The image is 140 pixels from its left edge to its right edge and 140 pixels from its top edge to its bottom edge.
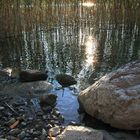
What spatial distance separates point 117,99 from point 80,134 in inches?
33.5

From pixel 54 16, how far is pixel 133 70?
9.09 m

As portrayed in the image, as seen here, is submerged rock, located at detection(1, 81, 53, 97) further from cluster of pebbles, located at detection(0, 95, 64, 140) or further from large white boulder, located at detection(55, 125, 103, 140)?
large white boulder, located at detection(55, 125, 103, 140)

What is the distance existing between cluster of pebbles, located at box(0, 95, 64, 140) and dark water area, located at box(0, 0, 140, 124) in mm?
605

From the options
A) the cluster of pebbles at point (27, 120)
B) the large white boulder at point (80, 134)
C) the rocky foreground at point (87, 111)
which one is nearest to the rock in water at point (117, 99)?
the rocky foreground at point (87, 111)

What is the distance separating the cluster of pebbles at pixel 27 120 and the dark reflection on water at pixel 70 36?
5.90 ft

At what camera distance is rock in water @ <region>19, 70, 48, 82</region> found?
778 centimetres

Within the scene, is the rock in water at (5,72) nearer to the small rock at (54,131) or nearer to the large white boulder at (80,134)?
the small rock at (54,131)

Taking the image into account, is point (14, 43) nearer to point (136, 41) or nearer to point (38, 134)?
point (136, 41)

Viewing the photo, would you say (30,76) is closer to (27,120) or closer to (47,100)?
(47,100)

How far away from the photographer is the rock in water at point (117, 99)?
545 cm

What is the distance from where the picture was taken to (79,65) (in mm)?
9172

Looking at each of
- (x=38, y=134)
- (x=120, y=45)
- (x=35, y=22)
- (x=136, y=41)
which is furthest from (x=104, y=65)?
(x=35, y=22)

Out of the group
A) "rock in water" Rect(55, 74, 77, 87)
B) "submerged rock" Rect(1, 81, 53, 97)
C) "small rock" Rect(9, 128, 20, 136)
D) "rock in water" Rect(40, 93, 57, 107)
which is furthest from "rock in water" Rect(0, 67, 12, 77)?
"small rock" Rect(9, 128, 20, 136)

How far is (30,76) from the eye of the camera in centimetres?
778
